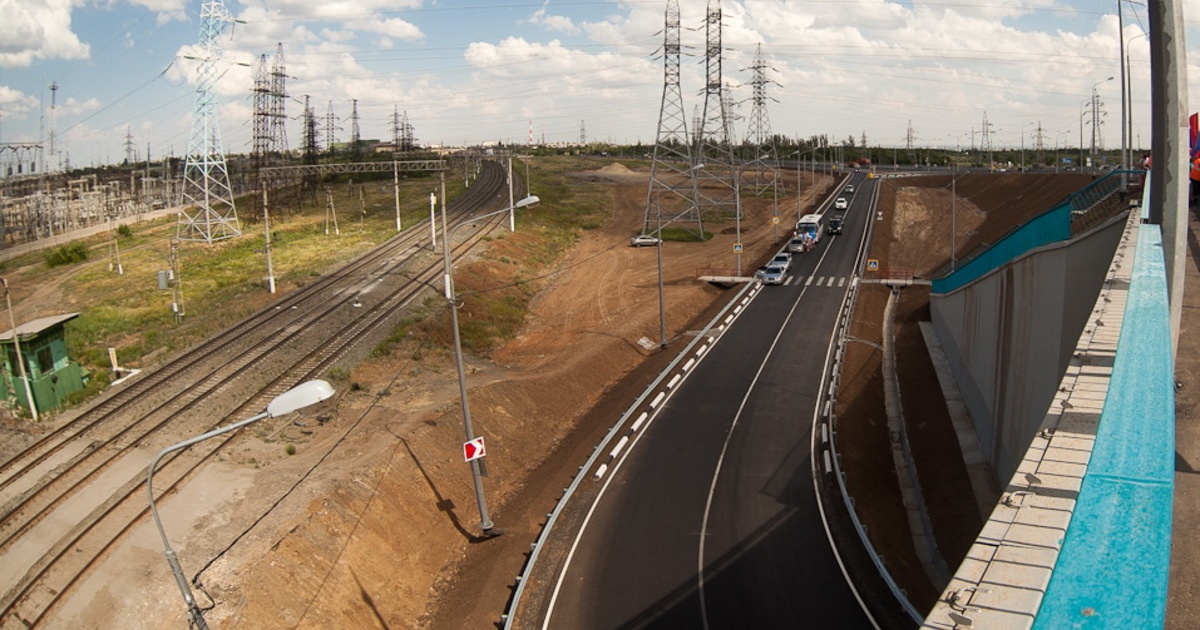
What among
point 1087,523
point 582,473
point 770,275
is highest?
point 1087,523

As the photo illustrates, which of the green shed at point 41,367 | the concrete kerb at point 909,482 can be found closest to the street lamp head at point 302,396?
the concrete kerb at point 909,482

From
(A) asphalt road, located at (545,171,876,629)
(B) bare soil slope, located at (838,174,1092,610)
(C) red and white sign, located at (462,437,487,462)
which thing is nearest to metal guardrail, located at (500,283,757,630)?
(A) asphalt road, located at (545,171,876,629)

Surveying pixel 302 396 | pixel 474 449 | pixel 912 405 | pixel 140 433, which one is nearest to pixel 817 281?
pixel 912 405

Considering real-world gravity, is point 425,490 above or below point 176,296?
below

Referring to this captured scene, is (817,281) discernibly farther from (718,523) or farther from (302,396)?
(302,396)

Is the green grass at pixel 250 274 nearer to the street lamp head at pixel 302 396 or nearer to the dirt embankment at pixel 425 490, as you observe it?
the dirt embankment at pixel 425 490

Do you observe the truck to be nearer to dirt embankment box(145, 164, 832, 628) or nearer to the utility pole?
dirt embankment box(145, 164, 832, 628)

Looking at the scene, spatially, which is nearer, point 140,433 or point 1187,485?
point 1187,485
